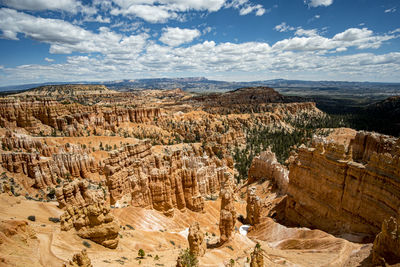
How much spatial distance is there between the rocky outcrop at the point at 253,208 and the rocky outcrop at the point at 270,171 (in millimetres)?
7052

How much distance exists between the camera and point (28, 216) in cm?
1500

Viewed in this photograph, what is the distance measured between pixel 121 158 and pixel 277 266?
20218mm

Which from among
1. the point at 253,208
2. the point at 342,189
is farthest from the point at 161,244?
the point at 342,189

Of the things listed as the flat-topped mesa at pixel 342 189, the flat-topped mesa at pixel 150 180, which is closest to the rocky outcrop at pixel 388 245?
the flat-topped mesa at pixel 342 189

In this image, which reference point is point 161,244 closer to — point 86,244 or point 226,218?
point 226,218

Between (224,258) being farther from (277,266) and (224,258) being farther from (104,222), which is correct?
(104,222)

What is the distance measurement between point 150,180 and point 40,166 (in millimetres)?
19581

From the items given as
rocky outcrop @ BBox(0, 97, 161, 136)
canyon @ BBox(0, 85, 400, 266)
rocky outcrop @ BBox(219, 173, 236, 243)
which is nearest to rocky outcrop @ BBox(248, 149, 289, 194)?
canyon @ BBox(0, 85, 400, 266)

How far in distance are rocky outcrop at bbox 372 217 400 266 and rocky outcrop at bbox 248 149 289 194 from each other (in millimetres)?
20914

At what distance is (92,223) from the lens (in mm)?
13570

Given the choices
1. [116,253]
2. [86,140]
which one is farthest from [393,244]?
[86,140]

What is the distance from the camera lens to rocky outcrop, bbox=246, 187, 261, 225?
95.9 ft

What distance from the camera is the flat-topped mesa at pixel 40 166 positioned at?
1318 inches

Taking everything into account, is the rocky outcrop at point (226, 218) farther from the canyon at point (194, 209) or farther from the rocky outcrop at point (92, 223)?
the rocky outcrop at point (92, 223)
